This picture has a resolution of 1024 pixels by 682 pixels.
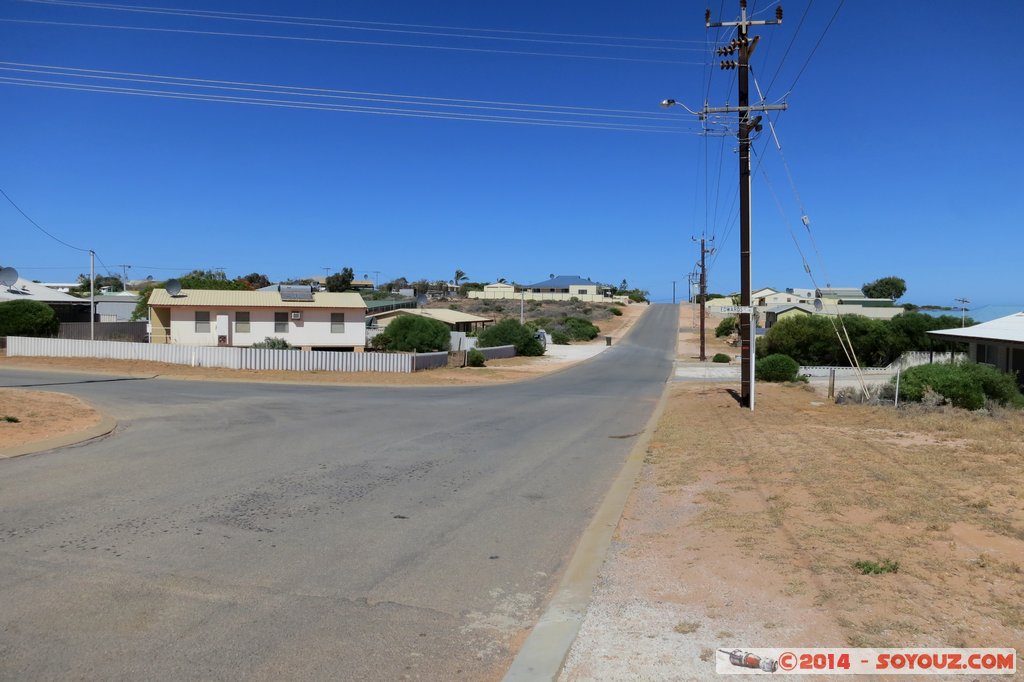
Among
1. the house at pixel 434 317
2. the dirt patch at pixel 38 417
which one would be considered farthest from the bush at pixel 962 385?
the house at pixel 434 317

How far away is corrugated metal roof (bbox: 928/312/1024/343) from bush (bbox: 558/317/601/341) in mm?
53534

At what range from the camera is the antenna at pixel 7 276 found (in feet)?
151

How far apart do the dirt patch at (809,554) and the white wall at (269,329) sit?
108 ft

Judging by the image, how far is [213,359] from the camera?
3547 cm

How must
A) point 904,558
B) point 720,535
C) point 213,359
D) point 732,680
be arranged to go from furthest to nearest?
point 213,359, point 720,535, point 904,558, point 732,680

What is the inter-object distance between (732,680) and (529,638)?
134 cm

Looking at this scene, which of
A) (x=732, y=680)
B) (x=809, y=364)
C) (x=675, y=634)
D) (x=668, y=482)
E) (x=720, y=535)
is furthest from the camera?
(x=809, y=364)

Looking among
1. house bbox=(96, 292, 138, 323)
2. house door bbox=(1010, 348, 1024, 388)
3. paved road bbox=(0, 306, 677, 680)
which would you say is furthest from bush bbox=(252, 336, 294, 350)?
house door bbox=(1010, 348, 1024, 388)

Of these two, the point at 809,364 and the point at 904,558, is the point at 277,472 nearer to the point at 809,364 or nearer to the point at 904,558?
the point at 904,558

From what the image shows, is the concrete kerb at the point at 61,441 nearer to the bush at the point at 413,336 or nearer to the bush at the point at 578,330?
the bush at the point at 413,336

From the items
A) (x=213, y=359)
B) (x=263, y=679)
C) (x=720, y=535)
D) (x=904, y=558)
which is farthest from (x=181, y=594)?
(x=213, y=359)

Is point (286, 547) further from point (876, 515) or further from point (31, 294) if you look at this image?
point (31, 294)

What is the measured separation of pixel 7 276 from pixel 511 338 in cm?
3237

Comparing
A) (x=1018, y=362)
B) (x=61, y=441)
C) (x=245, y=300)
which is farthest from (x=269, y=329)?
(x=1018, y=362)
